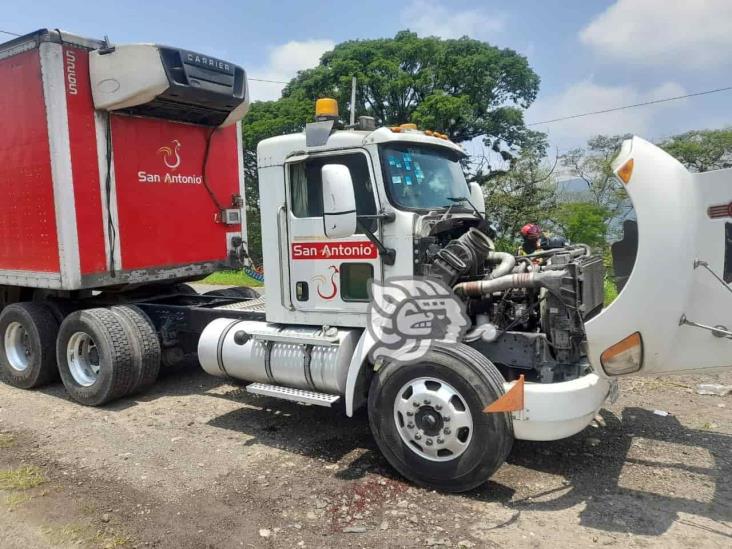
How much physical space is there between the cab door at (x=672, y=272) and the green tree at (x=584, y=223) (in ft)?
23.4

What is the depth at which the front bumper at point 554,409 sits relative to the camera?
12.3ft

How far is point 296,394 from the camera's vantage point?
486 centimetres

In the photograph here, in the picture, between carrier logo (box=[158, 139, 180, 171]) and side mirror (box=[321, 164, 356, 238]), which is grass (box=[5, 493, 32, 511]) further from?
Answer: carrier logo (box=[158, 139, 180, 171])

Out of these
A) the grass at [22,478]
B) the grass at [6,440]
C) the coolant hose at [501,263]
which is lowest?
the grass at [22,478]

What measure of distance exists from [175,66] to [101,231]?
6.02 ft

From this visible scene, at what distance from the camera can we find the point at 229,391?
6.54 m

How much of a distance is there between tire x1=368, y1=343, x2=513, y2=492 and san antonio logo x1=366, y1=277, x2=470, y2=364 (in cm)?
25

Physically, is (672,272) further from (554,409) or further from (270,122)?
(270,122)

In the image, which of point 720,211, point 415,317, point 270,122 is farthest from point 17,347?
point 270,122

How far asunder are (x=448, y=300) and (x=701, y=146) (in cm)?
2355

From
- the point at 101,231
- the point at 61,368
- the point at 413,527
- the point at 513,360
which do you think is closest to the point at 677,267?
the point at 513,360

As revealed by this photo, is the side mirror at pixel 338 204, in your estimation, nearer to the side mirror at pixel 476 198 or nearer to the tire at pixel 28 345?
the side mirror at pixel 476 198

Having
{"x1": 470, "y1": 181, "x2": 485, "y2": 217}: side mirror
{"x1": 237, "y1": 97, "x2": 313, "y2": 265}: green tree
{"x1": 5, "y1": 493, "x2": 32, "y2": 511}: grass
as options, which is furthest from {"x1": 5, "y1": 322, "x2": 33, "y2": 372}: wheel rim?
{"x1": 237, "y1": 97, "x2": 313, "y2": 265}: green tree

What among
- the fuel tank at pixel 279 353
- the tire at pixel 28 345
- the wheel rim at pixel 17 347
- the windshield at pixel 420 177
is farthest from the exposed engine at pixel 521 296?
the wheel rim at pixel 17 347
